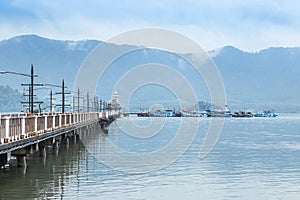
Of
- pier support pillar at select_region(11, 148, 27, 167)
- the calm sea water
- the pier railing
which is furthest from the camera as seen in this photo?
pier support pillar at select_region(11, 148, 27, 167)

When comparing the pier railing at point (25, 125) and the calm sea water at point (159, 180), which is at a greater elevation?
the pier railing at point (25, 125)

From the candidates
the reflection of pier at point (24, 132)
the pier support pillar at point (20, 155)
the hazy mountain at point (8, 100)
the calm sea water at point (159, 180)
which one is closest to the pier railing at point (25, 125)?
the reflection of pier at point (24, 132)

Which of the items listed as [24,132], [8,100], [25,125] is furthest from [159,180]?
[8,100]

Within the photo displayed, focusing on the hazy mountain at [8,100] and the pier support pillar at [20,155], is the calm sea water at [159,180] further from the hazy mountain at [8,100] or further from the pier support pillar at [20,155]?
the hazy mountain at [8,100]

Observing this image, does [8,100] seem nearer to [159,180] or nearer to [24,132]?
[24,132]

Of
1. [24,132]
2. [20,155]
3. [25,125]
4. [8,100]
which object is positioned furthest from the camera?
[8,100]

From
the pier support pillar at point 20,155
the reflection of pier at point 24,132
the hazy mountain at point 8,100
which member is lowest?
the pier support pillar at point 20,155

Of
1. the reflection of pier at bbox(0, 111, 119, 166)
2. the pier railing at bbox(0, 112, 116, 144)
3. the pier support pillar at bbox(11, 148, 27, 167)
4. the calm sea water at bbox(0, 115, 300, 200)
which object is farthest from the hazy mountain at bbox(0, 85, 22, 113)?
the pier support pillar at bbox(11, 148, 27, 167)

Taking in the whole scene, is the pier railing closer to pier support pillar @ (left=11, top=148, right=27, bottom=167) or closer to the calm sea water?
pier support pillar @ (left=11, top=148, right=27, bottom=167)

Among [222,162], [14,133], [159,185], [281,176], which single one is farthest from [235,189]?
[222,162]

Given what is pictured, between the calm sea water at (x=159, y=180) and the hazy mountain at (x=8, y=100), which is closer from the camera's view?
the calm sea water at (x=159, y=180)

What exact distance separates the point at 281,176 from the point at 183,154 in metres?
15.9

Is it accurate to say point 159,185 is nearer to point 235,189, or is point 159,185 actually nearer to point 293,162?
point 235,189

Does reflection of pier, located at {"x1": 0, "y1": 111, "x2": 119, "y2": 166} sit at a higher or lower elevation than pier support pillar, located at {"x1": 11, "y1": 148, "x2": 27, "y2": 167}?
higher
